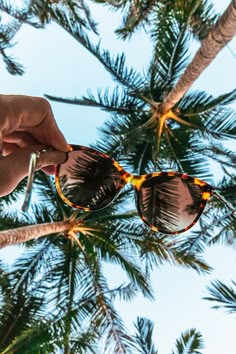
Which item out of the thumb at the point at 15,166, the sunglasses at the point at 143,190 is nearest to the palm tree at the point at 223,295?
the sunglasses at the point at 143,190

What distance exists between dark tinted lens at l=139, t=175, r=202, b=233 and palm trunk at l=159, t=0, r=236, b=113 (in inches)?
70.1

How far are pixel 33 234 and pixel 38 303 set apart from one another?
1086mm

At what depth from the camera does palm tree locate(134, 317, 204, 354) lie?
274 inches

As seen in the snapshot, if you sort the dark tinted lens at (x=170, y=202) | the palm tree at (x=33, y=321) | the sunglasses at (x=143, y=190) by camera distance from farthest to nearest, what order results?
the palm tree at (x=33, y=321) → the dark tinted lens at (x=170, y=202) → the sunglasses at (x=143, y=190)

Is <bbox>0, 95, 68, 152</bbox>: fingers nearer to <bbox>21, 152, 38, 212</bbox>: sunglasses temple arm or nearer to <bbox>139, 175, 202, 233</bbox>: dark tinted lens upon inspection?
<bbox>21, 152, 38, 212</bbox>: sunglasses temple arm

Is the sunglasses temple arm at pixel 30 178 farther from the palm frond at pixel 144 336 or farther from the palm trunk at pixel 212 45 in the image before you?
the palm frond at pixel 144 336

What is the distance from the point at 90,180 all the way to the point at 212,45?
92.7 inches

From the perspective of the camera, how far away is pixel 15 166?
1821 mm

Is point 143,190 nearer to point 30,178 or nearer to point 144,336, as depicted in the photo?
point 30,178

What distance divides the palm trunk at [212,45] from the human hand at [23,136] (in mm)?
3026

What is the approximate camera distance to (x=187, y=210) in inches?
142

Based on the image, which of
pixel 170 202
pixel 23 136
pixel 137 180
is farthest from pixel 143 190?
pixel 23 136

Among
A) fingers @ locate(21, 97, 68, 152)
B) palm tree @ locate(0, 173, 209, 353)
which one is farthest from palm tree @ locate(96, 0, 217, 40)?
fingers @ locate(21, 97, 68, 152)

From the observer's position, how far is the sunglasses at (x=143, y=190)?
292 centimetres
